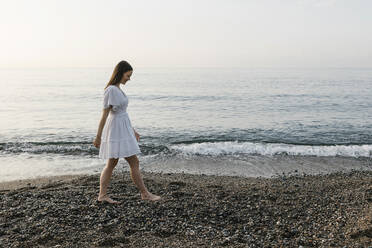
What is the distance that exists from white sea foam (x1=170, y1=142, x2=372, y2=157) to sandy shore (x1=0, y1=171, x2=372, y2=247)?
416 centimetres

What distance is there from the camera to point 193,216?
4.59 meters

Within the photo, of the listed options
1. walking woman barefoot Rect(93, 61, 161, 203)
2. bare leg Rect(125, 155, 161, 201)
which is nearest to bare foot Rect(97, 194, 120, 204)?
bare leg Rect(125, 155, 161, 201)

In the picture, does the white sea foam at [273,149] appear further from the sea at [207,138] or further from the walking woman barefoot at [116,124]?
the walking woman barefoot at [116,124]

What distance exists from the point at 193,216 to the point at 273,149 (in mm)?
6951

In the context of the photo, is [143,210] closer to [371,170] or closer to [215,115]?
[371,170]

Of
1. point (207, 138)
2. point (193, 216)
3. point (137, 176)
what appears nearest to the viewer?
point (193, 216)

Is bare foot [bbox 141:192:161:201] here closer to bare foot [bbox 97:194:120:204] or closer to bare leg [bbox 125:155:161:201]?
bare leg [bbox 125:155:161:201]

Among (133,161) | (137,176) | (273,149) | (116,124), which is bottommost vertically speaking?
(273,149)

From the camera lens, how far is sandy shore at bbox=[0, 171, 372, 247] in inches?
150

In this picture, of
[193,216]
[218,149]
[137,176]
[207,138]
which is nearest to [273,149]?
[218,149]

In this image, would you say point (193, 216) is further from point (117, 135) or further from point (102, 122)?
point (102, 122)

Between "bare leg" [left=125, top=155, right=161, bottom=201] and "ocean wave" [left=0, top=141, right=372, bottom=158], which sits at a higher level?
"bare leg" [left=125, top=155, right=161, bottom=201]

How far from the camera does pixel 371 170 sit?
8562 millimetres

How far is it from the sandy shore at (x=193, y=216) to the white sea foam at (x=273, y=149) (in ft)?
13.6
